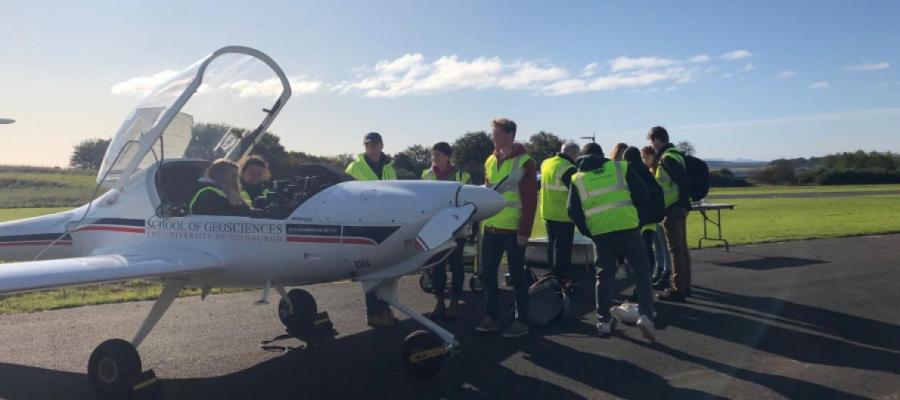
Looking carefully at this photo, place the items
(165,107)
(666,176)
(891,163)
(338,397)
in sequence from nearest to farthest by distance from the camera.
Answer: (338,397) → (165,107) → (666,176) → (891,163)

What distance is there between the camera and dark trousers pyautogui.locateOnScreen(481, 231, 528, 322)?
20.6ft

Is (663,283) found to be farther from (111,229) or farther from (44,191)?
(44,191)

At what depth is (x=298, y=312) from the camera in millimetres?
6613

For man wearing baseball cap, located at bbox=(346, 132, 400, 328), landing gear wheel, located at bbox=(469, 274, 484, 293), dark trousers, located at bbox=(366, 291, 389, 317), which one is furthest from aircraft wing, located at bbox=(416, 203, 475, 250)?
landing gear wheel, located at bbox=(469, 274, 484, 293)

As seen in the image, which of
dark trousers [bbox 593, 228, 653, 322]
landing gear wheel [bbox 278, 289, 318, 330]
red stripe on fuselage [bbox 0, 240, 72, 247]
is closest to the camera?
dark trousers [bbox 593, 228, 653, 322]

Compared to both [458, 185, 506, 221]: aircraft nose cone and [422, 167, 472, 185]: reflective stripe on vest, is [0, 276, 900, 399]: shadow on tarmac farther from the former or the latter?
[422, 167, 472, 185]: reflective stripe on vest

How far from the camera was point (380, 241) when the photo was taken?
5.04m

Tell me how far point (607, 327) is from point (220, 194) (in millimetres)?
3738

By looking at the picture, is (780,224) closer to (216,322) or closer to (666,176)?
(666,176)

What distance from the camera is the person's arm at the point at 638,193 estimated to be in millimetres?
6266

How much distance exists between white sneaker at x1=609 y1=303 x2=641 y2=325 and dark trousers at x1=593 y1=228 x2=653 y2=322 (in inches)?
4.3

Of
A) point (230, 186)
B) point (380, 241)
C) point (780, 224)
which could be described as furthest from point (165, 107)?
point (780, 224)

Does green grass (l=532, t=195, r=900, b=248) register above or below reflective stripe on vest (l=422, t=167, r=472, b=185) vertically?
below

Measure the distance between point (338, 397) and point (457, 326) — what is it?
7.68ft
